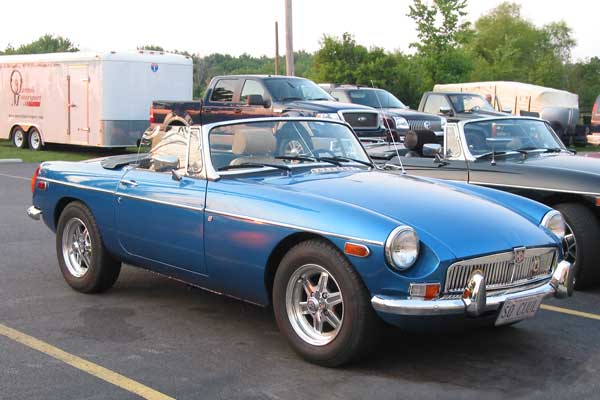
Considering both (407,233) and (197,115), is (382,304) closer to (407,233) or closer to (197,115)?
(407,233)

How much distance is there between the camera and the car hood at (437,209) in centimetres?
503

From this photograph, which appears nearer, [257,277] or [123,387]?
[123,387]

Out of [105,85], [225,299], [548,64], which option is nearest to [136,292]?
[225,299]

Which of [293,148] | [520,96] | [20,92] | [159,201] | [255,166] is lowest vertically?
[159,201]

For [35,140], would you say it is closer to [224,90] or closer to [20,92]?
[20,92]

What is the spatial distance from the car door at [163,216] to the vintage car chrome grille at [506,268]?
1780mm

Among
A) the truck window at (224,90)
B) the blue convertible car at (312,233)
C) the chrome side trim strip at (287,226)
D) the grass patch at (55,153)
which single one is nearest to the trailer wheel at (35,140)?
the grass patch at (55,153)

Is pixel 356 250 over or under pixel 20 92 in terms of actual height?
under

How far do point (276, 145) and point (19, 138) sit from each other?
20.0 meters

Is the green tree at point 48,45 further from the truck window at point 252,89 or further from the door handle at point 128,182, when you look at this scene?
the door handle at point 128,182

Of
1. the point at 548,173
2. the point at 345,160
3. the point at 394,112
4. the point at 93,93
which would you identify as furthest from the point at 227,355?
the point at 93,93

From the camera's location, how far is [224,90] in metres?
17.8

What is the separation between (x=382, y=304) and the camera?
475 centimetres

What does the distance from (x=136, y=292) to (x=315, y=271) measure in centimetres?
242
